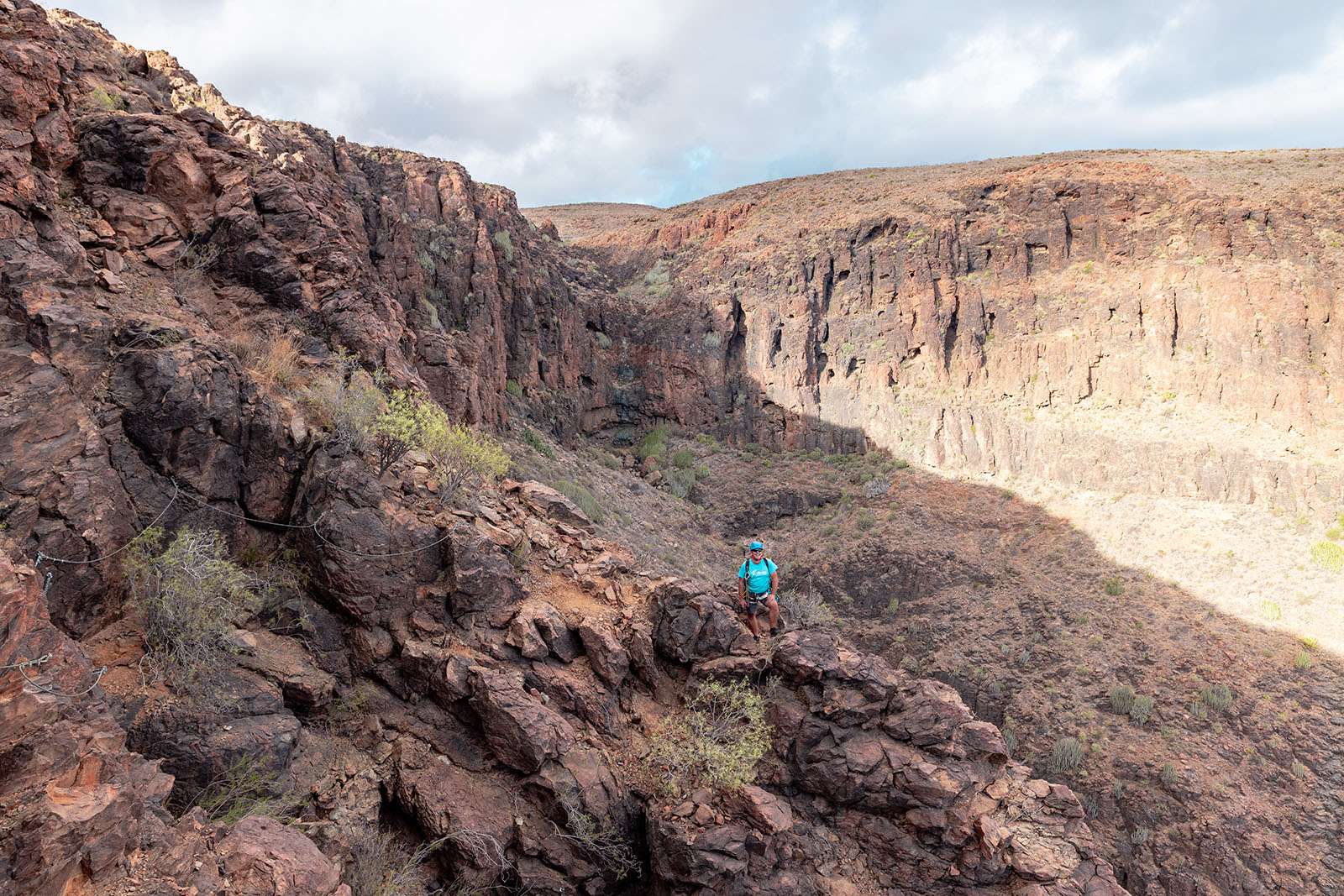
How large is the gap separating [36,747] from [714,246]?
4173cm

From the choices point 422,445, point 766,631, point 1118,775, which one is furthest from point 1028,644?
point 422,445

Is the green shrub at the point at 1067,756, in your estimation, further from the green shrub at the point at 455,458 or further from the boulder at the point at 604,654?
the green shrub at the point at 455,458

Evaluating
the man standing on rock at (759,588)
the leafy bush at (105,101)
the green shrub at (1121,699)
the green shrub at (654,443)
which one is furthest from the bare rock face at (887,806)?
the green shrub at (654,443)

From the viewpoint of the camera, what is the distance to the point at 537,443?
88.9 ft

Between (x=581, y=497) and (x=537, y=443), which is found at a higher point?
(x=537, y=443)

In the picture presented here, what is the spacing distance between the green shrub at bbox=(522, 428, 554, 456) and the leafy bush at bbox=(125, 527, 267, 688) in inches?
753

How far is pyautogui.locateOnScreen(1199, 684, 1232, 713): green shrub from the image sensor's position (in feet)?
64.9

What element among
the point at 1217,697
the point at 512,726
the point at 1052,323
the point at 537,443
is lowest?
the point at 1217,697

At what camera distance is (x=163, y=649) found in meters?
6.65

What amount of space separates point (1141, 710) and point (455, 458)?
21661 millimetres

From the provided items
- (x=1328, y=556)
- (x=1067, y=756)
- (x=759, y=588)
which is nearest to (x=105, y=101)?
(x=759, y=588)

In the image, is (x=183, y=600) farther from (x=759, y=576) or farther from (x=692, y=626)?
Result: (x=759, y=576)

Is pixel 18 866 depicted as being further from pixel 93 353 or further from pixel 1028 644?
pixel 1028 644

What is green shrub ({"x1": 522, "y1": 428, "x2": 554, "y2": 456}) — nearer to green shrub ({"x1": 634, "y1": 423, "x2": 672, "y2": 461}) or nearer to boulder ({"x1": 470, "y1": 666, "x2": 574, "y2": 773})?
green shrub ({"x1": 634, "y1": 423, "x2": 672, "y2": 461})
